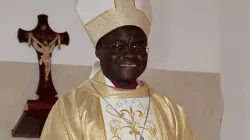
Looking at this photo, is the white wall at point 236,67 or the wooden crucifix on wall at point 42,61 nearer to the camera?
the wooden crucifix on wall at point 42,61

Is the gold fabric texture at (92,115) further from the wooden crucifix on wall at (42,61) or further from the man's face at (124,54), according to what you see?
the wooden crucifix on wall at (42,61)

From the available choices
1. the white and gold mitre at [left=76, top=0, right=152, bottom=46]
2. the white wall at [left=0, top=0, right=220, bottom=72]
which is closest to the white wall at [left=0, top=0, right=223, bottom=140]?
the white wall at [left=0, top=0, right=220, bottom=72]

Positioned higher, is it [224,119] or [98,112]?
[98,112]

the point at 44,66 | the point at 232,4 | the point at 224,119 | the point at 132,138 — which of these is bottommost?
the point at 224,119

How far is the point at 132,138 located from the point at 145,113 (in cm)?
8

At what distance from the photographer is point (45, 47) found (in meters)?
1.77

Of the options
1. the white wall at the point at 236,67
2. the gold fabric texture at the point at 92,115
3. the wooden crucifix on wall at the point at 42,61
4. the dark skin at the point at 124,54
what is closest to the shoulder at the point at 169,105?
the gold fabric texture at the point at 92,115

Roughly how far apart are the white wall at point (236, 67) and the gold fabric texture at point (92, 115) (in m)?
0.68

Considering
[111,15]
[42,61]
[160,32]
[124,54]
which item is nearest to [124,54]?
[124,54]

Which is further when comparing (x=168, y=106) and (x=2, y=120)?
(x=2, y=120)

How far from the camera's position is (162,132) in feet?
4.03

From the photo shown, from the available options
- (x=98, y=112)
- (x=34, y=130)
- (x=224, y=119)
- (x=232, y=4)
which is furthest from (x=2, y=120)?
(x=232, y=4)

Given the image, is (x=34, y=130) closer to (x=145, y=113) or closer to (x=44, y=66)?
(x=44, y=66)

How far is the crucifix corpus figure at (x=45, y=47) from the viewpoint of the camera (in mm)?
1757
